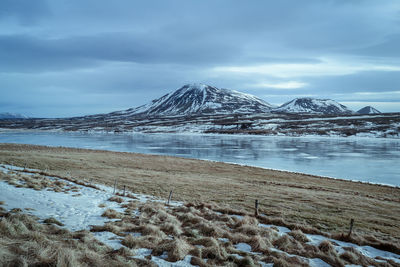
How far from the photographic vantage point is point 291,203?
61.1ft

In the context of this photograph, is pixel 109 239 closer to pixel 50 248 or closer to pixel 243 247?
pixel 50 248

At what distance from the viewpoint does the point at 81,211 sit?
11.9m

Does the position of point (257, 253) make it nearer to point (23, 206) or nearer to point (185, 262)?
point (185, 262)

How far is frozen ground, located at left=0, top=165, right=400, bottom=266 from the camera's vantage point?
8.46 meters

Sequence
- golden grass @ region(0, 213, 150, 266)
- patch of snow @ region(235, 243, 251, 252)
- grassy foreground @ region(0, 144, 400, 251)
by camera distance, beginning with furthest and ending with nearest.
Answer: grassy foreground @ region(0, 144, 400, 251) < patch of snow @ region(235, 243, 251, 252) < golden grass @ region(0, 213, 150, 266)

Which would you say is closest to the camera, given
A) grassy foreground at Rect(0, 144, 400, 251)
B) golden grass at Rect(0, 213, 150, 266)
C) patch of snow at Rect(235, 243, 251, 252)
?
golden grass at Rect(0, 213, 150, 266)

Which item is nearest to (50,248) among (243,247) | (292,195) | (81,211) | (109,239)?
(109,239)

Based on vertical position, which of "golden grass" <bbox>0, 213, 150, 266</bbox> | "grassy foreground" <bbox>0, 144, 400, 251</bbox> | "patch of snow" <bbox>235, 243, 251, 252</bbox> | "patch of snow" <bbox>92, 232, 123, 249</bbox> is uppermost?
"golden grass" <bbox>0, 213, 150, 266</bbox>

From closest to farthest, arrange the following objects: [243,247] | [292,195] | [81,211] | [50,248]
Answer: [50,248], [243,247], [81,211], [292,195]

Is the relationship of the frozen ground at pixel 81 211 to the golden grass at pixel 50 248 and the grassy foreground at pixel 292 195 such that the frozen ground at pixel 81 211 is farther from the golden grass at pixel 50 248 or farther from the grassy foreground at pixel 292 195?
the grassy foreground at pixel 292 195

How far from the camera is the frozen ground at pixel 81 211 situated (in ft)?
27.8

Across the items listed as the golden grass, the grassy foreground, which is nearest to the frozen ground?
the golden grass

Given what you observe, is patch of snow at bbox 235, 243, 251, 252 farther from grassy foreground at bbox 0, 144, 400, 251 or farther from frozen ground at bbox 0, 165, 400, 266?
grassy foreground at bbox 0, 144, 400, 251

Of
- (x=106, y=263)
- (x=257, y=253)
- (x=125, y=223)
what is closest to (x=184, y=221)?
(x=125, y=223)
